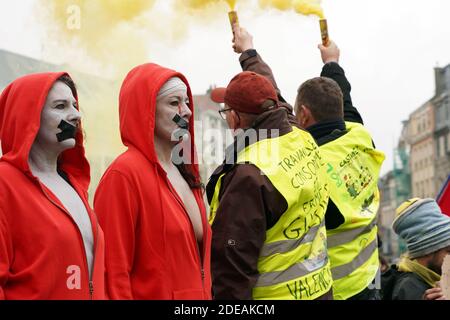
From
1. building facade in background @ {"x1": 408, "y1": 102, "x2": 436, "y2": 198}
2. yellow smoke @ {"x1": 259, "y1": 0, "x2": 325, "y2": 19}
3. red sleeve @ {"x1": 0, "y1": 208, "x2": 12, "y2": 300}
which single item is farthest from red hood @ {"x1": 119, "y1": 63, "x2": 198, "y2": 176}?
building facade in background @ {"x1": 408, "y1": 102, "x2": 436, "y2": 198}

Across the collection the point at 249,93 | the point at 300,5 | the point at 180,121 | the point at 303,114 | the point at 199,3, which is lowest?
the point at 180,121

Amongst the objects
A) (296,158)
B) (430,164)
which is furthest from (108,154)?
(430,164)

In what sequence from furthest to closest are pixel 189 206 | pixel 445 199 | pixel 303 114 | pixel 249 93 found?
pixel 445 199 < pixel 303 114 < pixel 249 93 < pixel 189 206

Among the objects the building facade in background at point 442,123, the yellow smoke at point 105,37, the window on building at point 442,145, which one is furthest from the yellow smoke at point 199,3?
the window on building at point 442,145

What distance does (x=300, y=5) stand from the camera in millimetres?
7414

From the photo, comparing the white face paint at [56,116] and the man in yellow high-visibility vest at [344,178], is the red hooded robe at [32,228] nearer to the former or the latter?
the white face paint at [56,116]

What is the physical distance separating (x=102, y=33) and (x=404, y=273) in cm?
246

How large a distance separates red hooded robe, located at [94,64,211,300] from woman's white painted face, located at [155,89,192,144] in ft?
0.37

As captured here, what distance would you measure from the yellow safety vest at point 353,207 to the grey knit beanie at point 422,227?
206mm

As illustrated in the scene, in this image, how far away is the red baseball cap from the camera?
232 inches

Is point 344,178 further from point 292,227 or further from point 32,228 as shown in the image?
point 32,228

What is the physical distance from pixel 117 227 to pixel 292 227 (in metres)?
1.11

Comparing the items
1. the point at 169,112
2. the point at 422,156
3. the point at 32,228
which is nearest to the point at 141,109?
the point at 169,112

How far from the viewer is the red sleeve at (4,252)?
4.38 metres
